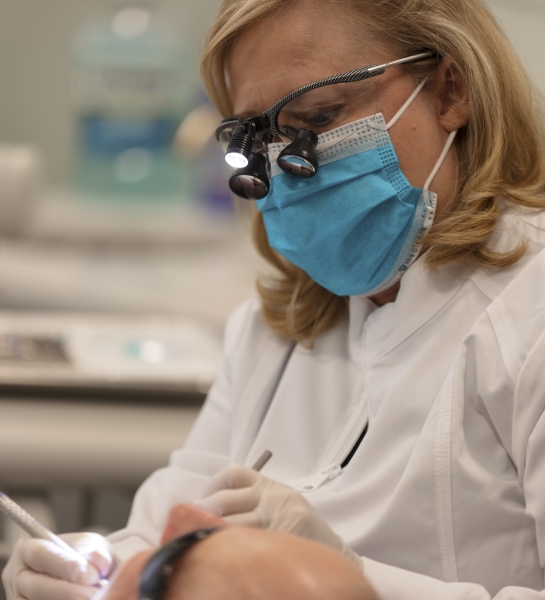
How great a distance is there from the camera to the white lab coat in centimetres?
107

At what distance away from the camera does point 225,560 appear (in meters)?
0.71

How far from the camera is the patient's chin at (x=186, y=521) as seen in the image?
84cm

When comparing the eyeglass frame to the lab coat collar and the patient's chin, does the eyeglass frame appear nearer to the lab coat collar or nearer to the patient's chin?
the lab coat collar

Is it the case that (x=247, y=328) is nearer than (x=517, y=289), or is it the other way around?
(x=517, y=289)

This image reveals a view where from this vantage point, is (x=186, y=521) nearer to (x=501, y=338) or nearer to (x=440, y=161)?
(x=501, y=338)

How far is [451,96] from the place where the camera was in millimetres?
1287

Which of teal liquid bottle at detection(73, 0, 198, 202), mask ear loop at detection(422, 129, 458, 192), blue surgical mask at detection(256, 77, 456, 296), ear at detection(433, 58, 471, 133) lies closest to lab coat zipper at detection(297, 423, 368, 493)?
blue surgical mask at detection(256, 77, 456, 296)

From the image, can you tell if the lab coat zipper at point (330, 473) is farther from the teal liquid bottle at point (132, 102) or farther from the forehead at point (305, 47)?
the teal liquid bottle at point (132, 102)

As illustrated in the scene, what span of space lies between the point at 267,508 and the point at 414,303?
1.44 ft

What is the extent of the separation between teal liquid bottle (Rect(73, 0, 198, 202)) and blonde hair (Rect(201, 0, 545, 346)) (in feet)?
9.53

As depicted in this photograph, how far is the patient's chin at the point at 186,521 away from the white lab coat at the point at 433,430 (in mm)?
285

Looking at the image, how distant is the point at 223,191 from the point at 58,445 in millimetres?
2335

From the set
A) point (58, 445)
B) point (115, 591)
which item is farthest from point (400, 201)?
point (58, 445)

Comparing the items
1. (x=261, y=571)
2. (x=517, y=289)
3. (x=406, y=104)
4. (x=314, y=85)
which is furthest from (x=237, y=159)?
(x=261, y=571)
